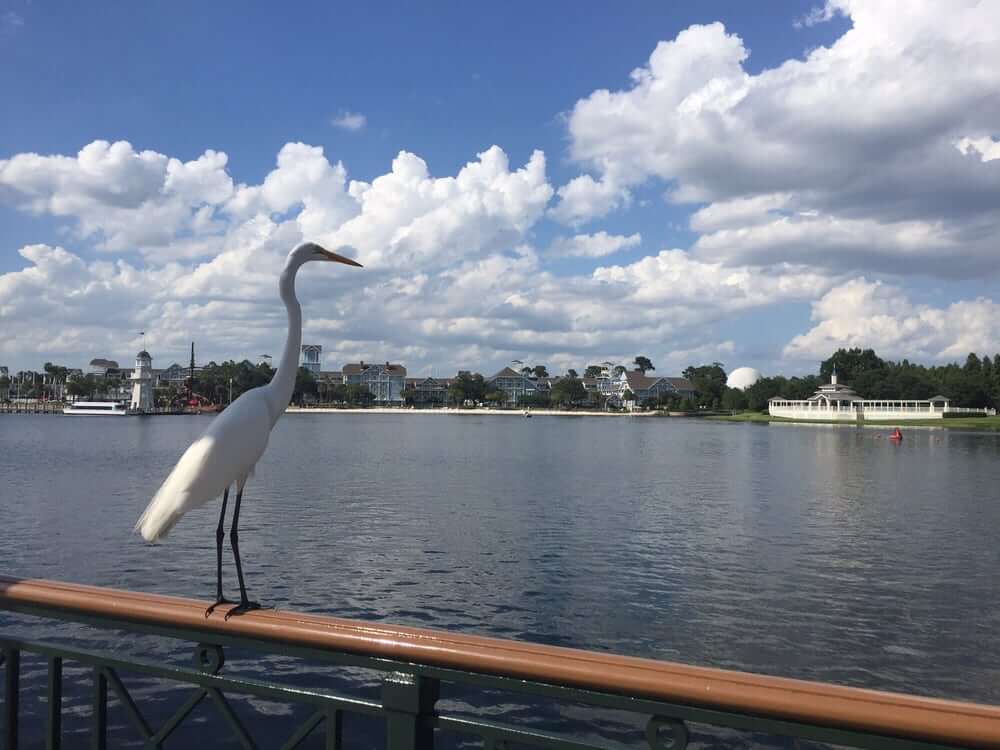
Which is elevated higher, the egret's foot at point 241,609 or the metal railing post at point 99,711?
the egret's foot at point 241,609

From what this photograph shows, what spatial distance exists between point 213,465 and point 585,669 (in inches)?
108

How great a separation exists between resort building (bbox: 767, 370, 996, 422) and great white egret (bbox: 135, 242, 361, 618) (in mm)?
108657

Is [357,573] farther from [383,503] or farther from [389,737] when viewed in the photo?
A: [389,737]

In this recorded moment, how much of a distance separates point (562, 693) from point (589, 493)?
26243mm

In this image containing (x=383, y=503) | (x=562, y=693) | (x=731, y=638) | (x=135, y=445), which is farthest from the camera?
(x=135, y=445)

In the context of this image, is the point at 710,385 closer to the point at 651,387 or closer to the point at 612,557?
the point at 651,387

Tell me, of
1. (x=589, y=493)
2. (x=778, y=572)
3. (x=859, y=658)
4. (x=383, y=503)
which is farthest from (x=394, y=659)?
(x=589, y=493)

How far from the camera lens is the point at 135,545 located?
17.7 m

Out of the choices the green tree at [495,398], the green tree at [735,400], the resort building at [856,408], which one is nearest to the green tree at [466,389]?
the green tree at [495,398]

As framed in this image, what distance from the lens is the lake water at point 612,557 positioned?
37.9 feet

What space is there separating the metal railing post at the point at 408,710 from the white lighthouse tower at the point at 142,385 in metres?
144

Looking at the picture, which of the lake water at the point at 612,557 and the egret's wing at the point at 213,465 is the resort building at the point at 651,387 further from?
the egret's wing at the point at 213,465

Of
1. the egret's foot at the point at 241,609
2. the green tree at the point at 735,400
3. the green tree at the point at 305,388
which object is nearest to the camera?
the egret's foot at the point at 241,609

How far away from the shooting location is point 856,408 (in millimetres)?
108625
